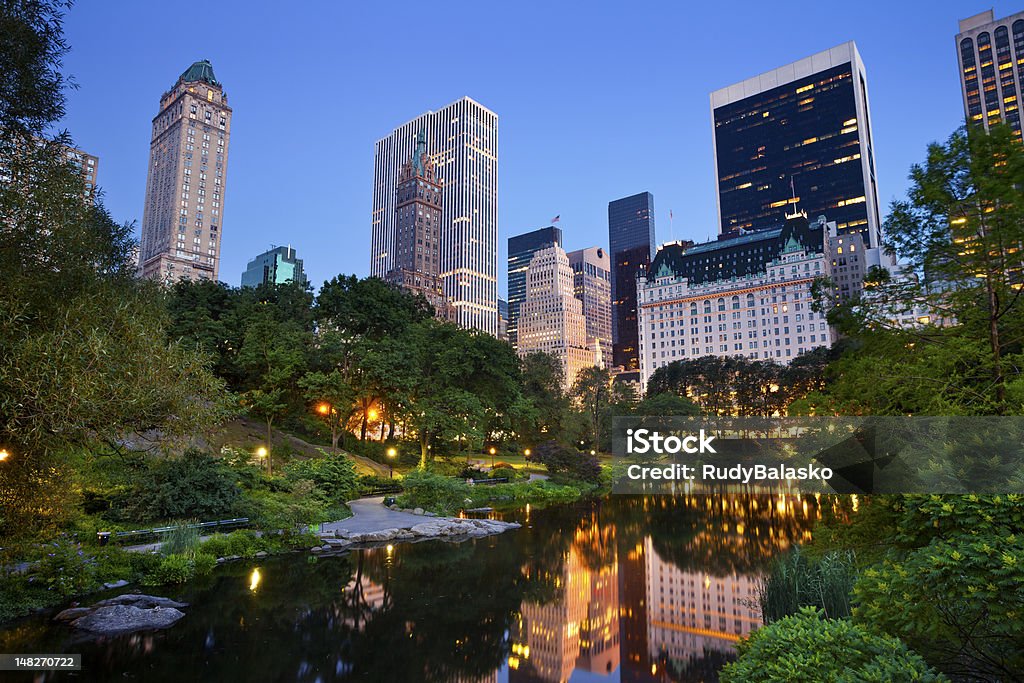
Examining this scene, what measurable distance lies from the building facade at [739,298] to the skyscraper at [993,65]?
4944cm

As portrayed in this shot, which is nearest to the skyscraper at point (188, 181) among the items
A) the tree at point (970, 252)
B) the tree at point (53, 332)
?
the tree at point (53, 332)

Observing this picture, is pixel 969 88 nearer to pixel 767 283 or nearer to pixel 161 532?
pixel 767 283

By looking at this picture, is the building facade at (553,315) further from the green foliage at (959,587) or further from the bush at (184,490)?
the green foliage at (959,587)

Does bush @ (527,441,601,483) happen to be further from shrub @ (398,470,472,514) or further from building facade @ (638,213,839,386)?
building facade @ (638,213,839,386)

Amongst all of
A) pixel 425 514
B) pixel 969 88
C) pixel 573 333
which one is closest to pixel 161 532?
pixel 425 514

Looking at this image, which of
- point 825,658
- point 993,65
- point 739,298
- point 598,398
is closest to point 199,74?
point 598,398

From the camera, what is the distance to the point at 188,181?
151625 millimetres

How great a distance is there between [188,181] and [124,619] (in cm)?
16549

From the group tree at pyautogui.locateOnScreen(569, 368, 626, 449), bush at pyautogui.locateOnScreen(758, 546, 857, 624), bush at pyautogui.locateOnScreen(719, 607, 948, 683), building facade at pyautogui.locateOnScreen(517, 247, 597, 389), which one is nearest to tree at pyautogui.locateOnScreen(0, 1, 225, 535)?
bush at pyautogui.locateOnScreen(719, 607, 948, 683)

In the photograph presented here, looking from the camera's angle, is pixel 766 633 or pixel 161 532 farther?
pixel 161 532

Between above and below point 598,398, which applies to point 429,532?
below

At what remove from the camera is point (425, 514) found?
28.1 metres

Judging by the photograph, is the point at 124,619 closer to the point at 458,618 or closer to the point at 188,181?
the point at 458,618

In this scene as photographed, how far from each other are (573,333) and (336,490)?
16411cm
